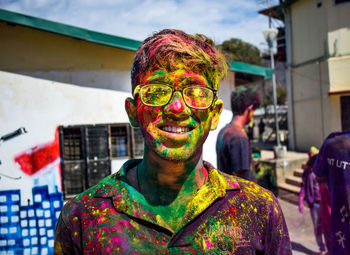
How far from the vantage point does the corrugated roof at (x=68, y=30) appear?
14.0ft

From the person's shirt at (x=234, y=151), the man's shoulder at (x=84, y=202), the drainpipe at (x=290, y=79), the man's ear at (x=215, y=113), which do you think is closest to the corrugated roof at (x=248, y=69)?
the person's shirt at (x=234, y=151)

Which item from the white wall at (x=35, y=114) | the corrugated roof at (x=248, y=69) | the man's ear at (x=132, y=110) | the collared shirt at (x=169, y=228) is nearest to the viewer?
the collared shirt at (x=169, y=228)

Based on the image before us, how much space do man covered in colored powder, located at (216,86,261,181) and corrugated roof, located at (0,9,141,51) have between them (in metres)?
2.07

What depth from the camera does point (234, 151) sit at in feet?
11.6

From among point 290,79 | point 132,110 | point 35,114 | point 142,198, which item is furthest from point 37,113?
point 290,79

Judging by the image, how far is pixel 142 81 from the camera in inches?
55.3

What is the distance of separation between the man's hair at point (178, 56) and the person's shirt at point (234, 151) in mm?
2170

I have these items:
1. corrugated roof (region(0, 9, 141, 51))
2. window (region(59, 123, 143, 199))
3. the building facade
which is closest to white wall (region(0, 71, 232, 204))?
window (region(59, 123, 143, 199))

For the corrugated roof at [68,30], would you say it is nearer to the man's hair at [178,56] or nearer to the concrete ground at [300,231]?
the man's hair at [178,56]

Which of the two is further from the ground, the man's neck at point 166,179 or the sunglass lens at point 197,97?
the sunglass lens at point 197,97

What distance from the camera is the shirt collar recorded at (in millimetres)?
1302

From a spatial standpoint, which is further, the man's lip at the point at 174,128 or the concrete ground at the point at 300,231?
the concrete ground at the point at 300,231

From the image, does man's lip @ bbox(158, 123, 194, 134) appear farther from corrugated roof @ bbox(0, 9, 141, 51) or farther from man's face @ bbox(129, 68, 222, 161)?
corrugated roof @ bbox(0, 9, 141, 51)

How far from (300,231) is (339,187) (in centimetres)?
375
